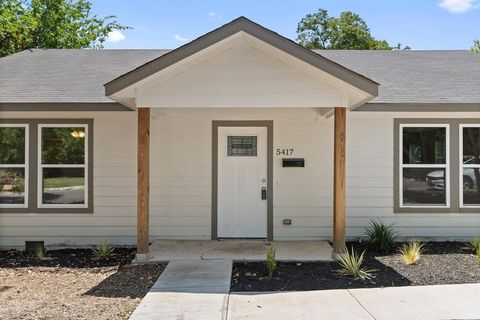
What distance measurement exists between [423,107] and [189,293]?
18.0ft

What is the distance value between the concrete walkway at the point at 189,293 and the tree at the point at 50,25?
16084 millimetres

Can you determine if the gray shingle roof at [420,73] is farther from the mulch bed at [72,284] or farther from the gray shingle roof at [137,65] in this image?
the mulch bed at [72,284]

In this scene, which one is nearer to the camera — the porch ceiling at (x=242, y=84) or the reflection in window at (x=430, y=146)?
the porch ceiling at (x=242, y=84)

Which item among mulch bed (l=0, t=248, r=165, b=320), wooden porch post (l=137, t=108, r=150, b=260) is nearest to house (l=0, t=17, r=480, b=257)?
mulch bed (l=0, t=248, r=165, b=320)

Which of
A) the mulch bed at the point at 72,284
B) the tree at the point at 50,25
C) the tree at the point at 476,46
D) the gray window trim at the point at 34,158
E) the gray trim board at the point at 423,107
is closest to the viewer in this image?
the mulch bed at the point at 72,284

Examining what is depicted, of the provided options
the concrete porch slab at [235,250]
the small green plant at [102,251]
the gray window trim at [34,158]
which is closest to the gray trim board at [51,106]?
the gray window trim at [34,158]

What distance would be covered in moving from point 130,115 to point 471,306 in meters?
6.82

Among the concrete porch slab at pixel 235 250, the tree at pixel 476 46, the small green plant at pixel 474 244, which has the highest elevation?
the tree at pixel 476 46

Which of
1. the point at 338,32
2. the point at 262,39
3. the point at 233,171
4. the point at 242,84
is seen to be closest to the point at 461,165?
the point at 233,171

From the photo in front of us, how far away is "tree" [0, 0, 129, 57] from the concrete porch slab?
14778 millimetres

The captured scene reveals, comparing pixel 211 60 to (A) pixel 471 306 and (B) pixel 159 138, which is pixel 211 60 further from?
(A) pixel 471 306

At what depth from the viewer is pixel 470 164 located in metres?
9.05

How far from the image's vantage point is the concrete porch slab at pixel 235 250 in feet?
25.0

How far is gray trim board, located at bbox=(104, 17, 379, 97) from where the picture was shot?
6648 millimetres
